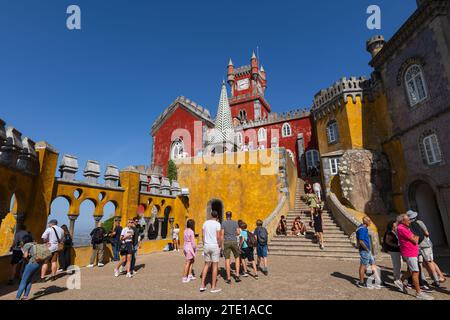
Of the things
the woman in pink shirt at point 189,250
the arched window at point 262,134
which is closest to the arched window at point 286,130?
the arched window at point 262,134

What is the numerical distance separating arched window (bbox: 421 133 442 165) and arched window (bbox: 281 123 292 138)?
1437 cm

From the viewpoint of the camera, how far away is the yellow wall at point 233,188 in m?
14.4

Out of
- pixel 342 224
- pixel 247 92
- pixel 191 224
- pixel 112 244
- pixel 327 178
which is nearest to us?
pixel 191 224

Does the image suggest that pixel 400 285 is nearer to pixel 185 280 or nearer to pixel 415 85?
pixel 185 280

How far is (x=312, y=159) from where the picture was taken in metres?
24.0

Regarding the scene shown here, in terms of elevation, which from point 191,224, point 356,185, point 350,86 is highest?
point 350,86

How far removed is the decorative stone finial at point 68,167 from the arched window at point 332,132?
19046 mm

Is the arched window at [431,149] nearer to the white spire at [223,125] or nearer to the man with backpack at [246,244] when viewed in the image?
the man with backpack at [246,244]

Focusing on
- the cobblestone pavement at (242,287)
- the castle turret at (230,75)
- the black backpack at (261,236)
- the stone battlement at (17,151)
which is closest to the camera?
the cobblestone pavement at (242,287)

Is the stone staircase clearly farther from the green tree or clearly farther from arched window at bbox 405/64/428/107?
the green tree

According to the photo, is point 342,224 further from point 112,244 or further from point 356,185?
point 112,244

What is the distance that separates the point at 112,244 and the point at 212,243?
245 inches
